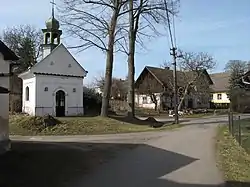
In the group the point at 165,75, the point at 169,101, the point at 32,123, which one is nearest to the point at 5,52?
the point at 32,123

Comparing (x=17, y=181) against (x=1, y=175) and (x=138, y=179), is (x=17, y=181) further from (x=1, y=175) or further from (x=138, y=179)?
(x=138, y=179)

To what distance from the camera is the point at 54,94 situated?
37.7 metres

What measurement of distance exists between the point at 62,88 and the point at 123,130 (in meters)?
12.8

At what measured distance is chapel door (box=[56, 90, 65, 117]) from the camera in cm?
3803

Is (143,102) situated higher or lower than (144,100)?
lower

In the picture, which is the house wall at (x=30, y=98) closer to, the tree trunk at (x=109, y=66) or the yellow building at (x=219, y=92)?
the tree trunk at (x=109, y=66)

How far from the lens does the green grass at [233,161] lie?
33.7ft

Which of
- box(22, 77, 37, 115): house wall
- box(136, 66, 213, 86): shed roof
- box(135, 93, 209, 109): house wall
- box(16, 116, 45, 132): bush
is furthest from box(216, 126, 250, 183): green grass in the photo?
box(135, 93, 209, 109): house wall

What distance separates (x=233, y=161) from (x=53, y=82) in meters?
27.2

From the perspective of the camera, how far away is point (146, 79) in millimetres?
64688

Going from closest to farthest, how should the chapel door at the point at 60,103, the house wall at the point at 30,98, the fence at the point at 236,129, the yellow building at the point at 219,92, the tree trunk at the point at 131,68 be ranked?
the fence at the point at 236,129 < the tree trunk at the point at 131,68 < the house wall at the point at 30,98 < the chapel door at the point at 60,103 < the yellow building at the point at 219,92

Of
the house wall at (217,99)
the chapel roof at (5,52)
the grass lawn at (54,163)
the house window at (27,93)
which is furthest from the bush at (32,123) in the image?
the house wall at (217,99)

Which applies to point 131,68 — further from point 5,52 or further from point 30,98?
point 5,52

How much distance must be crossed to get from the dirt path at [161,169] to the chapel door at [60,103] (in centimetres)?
2184
